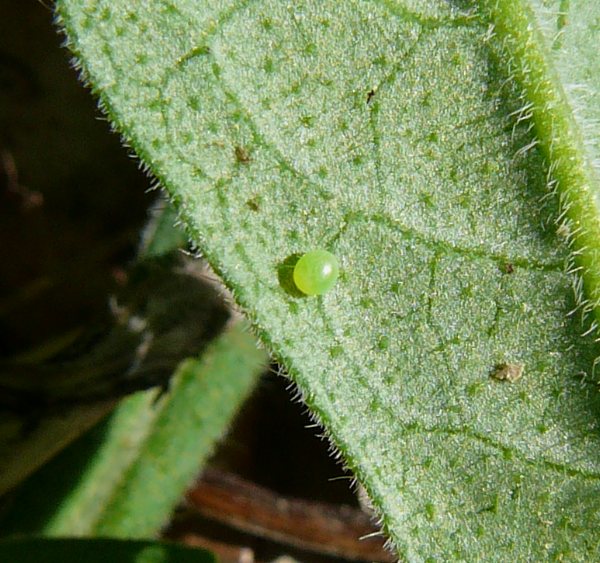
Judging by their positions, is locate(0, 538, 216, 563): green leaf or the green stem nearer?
the green stem

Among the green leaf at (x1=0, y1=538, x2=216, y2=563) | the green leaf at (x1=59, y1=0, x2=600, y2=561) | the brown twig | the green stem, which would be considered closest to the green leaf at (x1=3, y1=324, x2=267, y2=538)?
the brown twig

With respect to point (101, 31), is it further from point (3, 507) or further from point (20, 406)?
point (3, 507)

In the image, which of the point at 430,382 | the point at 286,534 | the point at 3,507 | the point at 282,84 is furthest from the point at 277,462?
the point at 282,84

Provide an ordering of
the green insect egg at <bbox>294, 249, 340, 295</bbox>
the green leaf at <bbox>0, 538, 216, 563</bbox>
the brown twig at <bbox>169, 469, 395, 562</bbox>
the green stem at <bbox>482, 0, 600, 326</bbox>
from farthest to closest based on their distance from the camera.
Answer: the brown twig at <bbox>169, 469, 395, 562</bbox> < the green leaf at <bbox>0, 538, 216, 563</bbox> < the green stem at <bbox>482, 0, 600, 326</bbox> < the green insect egg at <bbox>294, 249, 340, 295</bbox>

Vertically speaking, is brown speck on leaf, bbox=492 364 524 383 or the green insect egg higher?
the green insect egg

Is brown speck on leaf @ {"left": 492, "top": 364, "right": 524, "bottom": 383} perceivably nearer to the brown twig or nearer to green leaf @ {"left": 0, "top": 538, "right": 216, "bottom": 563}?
green leaf @ {"left": 0, "top": 538, "right": 216, "bottom": 563}

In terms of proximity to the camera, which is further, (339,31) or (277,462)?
(277,462)

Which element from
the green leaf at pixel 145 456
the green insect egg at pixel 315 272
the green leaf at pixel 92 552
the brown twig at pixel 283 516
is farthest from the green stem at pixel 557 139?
the brown twig at pixel 283 516

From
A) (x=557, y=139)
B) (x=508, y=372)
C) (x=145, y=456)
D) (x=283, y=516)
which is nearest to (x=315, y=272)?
(x=508, y=372)
